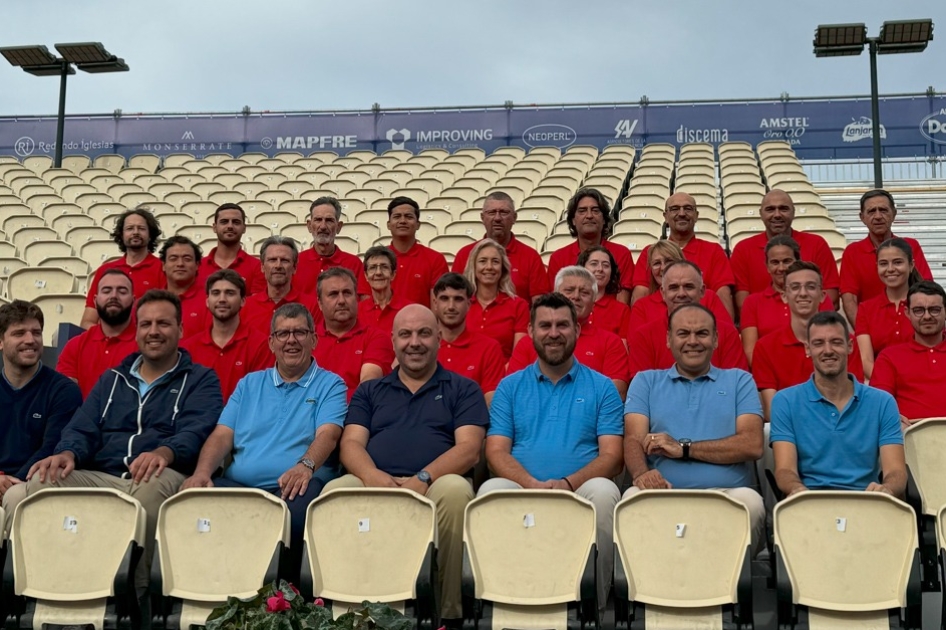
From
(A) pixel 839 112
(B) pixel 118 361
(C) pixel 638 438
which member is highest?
(A) pixel 839 112

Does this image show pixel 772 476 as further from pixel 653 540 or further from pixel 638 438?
pixel 653 540

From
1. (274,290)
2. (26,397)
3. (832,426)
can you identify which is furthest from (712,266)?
(26,397)

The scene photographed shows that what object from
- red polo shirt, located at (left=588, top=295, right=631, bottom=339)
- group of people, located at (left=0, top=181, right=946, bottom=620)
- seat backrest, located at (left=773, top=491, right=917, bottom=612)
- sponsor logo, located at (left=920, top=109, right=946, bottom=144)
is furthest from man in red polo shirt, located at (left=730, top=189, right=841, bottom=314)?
sponsor logo, located at (left=920, top=109, right=946, bottom=144)

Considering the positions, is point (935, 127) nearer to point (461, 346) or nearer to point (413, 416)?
point (461, 346)

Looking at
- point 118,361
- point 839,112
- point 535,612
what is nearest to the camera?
point 535,612

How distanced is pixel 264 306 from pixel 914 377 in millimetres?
3572

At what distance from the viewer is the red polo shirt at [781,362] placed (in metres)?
5.17

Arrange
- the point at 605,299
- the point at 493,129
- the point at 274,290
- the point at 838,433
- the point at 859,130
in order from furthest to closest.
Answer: the point at 493,129 < the point at 859,130 < the point at 274,290 < the point at 605,299 < the point at 838,433

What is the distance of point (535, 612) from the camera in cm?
385

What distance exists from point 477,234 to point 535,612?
565 cm

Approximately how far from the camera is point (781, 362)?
205 inches

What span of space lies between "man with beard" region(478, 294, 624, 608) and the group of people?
1 centimetres

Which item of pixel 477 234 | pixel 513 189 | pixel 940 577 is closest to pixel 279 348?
pixel 940 577

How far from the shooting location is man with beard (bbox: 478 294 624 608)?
450 centimetres
